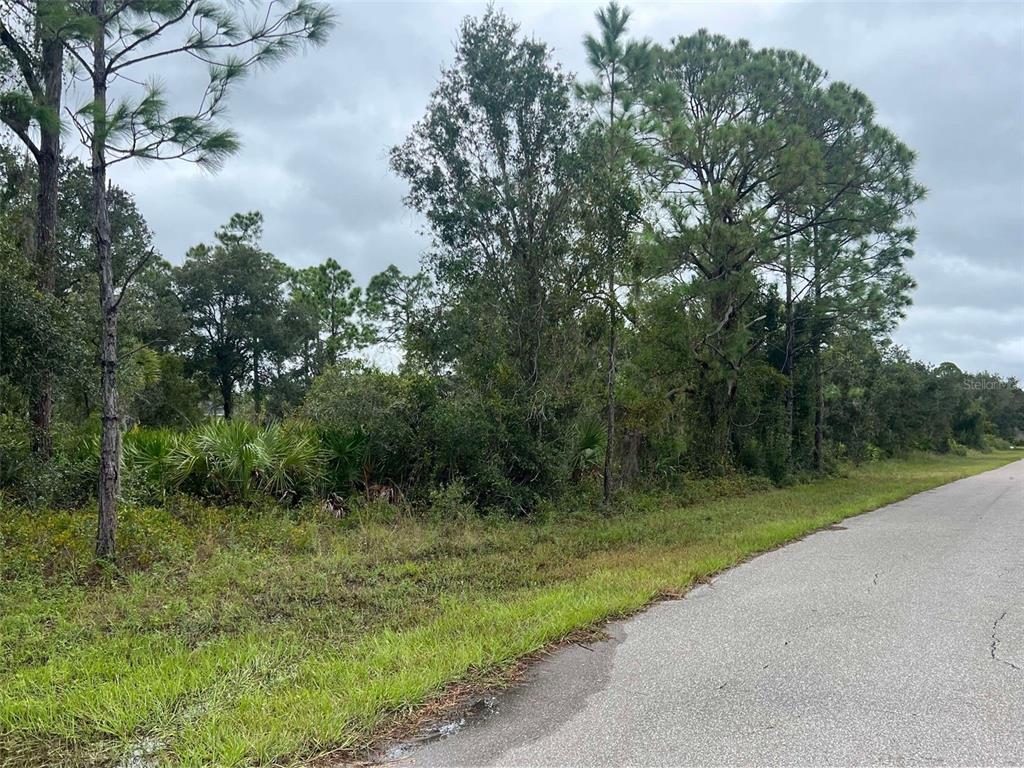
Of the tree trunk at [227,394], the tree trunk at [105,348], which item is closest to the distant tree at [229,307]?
the tree trunk at [227,394]

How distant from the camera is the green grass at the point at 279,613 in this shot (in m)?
3.42

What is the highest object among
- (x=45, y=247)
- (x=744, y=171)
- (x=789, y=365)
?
(x=744, y=171)

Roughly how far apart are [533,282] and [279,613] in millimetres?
7476

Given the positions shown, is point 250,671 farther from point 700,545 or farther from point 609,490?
point 609,490

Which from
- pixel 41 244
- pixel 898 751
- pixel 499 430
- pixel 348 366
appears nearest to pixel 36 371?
pixel 41 244

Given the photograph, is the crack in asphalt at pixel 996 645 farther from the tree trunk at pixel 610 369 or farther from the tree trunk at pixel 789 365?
the tree trunk at pixel 789 365

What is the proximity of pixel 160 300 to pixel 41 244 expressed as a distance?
59.0ft

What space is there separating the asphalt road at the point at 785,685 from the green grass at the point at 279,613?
462 mm

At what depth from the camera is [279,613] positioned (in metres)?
5.64

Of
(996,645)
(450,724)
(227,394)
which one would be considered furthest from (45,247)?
(227,394)

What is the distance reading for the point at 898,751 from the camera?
126 inches

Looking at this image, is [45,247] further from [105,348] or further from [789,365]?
[789,365]

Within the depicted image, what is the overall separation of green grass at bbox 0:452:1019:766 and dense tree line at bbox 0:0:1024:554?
1.09 metres

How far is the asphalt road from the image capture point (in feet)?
10.7
